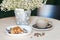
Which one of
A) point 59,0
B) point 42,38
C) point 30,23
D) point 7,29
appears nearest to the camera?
point 42,38

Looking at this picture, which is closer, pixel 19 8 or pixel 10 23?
pixel 19 8

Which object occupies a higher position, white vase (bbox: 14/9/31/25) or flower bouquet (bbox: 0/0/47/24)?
flower bouquet (bbox: 0/0/47/24)

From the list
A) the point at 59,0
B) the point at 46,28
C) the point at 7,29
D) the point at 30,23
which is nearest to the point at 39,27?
the point at 46,28

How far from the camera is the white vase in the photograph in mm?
1518

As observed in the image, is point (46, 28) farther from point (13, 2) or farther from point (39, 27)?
point (13, 2)

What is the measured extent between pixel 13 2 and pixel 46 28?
345 mm

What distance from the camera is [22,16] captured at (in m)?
1.54

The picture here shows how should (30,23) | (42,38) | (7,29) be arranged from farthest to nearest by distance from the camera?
1. (30,23)
2. (7,29)
3. (42,38)

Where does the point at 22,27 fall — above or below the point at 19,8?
below

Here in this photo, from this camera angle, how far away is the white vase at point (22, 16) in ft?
4.98

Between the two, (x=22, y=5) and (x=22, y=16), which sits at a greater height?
(x=22, y=5)

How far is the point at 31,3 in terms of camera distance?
57.3 inches

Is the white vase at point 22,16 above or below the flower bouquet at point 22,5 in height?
below

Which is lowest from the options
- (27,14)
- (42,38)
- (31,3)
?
(42,38)
